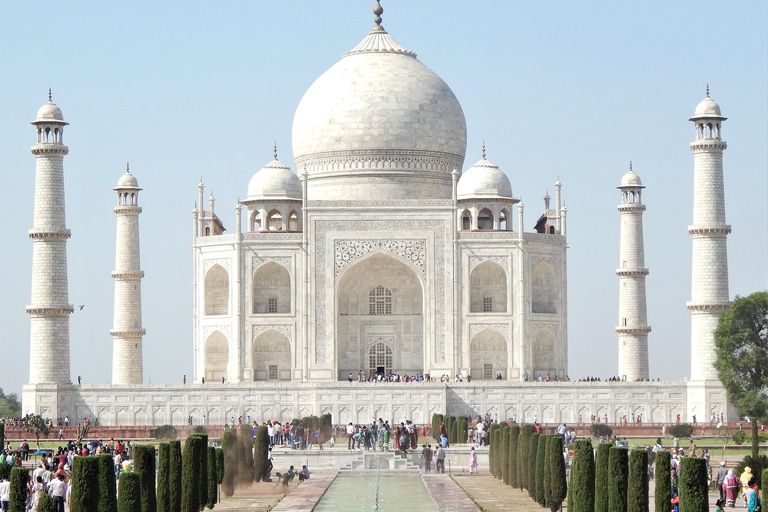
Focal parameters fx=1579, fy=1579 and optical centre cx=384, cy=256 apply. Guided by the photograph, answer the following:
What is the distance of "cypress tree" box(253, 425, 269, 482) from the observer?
77.2ft

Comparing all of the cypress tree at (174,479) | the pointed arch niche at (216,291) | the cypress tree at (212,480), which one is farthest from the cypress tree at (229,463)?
the pointed arch niche at (216,291)

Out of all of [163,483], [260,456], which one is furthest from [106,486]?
[260,456]

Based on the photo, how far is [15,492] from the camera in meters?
16.0

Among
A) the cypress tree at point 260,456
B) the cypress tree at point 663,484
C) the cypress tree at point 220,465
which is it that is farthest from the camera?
the cypress tree at point 260,456

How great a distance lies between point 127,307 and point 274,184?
4.71m

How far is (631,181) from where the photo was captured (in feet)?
128

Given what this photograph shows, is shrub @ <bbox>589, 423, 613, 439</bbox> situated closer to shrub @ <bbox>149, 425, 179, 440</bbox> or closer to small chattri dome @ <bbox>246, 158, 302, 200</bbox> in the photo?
shrub @ <bbox>149, 425, 179, 440</bbox>

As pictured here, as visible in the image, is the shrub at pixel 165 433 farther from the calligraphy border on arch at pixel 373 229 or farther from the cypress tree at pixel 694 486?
the cypress tree at pixel 694 486

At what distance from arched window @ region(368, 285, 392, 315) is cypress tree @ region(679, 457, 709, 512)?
22.2m

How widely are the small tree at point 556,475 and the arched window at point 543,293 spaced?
17.9 meters

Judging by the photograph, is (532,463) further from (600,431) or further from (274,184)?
(274,184)

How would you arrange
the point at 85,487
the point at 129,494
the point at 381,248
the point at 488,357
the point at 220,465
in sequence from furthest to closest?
the point at 488,357
the point at 381,248
the point at 220,465
the point at 129,494
the point at 85,487

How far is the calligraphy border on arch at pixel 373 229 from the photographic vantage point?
36.0 meters

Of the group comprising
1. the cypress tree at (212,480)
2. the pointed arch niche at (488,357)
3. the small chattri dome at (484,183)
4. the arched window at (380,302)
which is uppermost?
the small chattri dome at (484,183)
